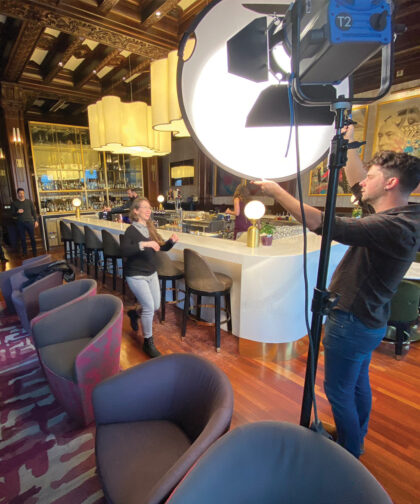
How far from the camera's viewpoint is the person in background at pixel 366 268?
0.95m

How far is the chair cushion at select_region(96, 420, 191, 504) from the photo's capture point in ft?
3.04

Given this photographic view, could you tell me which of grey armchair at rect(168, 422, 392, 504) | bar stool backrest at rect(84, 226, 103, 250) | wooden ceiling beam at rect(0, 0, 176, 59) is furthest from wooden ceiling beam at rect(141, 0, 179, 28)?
grey armchair at rect(168, 422, 392, 504)

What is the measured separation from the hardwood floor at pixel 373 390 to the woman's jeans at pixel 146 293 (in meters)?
0.33

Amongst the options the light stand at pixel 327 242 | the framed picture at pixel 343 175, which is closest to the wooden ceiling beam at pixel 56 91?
the framed picture at pixel 343 175

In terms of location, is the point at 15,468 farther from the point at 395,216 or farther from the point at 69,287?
the point at 395,216

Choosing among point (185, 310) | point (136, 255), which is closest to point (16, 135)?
point (136, 255)

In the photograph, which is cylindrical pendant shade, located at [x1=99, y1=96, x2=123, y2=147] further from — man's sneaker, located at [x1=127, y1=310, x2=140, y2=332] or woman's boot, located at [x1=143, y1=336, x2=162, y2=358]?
woman's boot, located at [x1=143, y1=336, x2=162, y2=358]

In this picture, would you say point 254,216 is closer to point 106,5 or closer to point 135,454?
point 135,454

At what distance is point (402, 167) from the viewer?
1.06 m

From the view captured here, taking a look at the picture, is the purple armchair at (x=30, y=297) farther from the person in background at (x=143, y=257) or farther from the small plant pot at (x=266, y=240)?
the small plant pot at (x=266, y=240)

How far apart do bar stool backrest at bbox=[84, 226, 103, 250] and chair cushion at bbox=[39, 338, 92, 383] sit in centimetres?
237

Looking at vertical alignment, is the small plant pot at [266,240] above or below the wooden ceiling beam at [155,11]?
below

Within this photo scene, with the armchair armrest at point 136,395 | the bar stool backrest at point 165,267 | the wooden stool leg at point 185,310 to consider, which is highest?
the bar stool backrest at point 165,267

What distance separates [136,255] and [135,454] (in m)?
1.44
